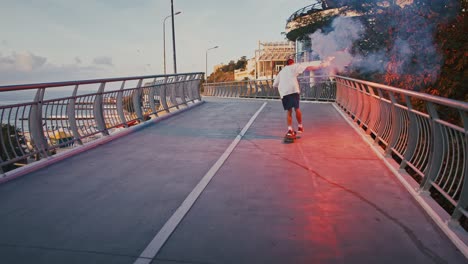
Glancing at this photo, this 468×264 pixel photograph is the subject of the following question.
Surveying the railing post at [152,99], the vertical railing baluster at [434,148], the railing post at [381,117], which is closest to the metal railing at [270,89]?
the railing post at [152,99]

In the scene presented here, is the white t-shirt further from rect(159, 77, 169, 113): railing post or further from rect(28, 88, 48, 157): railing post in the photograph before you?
rect(159, 77, 169, 113): railing post

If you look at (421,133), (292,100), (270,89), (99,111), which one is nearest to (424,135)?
(421,133)

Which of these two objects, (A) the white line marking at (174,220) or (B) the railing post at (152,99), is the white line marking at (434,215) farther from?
(B) the railing post at (152,99)

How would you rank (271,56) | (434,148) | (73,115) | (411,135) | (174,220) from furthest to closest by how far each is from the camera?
(271,56), (73,115), (411,135), (434,148), (174,220)

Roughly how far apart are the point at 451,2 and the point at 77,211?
714 inches

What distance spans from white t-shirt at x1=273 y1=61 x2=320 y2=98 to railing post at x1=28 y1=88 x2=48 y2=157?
5.03 meters

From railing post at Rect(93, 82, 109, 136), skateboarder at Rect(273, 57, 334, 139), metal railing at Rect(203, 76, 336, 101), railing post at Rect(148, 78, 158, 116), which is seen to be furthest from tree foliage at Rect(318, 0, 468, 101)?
railing post at Rect(93, 82, 109, 136)

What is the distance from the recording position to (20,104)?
711 centimetres

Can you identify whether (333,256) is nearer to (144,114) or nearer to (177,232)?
(177,232)

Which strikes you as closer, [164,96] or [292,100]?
[292,100]

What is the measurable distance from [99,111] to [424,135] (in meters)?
7.01

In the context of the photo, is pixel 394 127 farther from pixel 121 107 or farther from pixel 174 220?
pixel 121 107

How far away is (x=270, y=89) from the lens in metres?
31.2

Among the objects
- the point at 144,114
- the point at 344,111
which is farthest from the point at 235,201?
the point at 344,111
